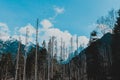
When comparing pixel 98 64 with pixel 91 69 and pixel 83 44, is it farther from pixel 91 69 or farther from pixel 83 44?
pixel 83 44

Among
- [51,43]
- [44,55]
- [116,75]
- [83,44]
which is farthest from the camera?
[83,44]

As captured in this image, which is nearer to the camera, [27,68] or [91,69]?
[91,69]

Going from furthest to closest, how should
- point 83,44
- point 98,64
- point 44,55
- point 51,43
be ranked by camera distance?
point 83,44
point 44,55
point 51,43
point 98,64

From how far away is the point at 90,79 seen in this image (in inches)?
2386

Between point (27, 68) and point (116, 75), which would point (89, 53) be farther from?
point (27, 68)

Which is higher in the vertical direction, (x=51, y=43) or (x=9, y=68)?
(x=51, y=43)

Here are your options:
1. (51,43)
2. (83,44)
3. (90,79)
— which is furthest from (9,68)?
(90,79)

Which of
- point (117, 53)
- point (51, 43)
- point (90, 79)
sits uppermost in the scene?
point (51, 43)

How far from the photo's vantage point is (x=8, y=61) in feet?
289

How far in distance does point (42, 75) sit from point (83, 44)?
715 inches

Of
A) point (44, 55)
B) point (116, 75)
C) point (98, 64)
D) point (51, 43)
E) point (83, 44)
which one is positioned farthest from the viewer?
point (83, 44)

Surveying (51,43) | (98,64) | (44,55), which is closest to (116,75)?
(98,64)

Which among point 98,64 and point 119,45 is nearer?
point 119,45

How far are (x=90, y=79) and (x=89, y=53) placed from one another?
225 inches
